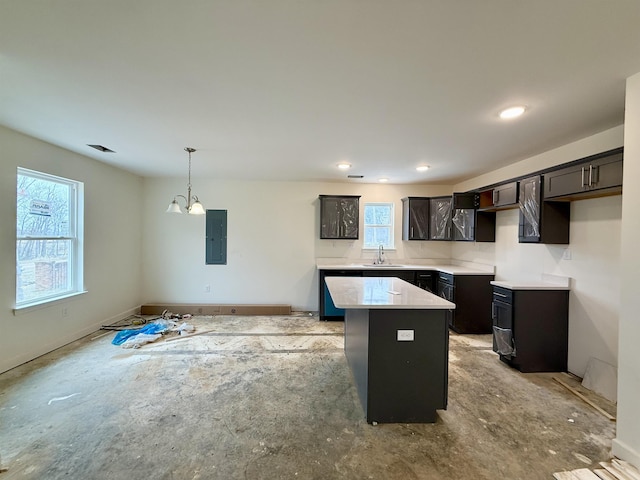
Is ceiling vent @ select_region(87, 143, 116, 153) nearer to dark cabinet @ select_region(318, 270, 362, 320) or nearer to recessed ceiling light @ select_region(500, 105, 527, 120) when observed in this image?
dark cabinet @ select_region(318, 270, 362, 320)

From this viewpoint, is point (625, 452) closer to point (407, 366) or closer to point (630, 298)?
point (630, 298)

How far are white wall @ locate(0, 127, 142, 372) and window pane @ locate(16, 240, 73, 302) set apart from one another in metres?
0.17

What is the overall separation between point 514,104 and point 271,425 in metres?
3.08

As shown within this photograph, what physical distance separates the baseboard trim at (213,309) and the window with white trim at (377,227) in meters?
2.03

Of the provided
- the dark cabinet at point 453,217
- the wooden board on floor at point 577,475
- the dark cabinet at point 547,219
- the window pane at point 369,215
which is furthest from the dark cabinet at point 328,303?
the wooden board on floor at point 577,475

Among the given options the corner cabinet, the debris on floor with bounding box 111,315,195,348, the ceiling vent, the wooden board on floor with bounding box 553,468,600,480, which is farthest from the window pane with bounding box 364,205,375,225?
the wooden board on floor with bounding box 553,468,600,480

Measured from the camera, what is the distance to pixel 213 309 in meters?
5.11

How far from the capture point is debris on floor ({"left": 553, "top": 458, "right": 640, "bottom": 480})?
166 cm

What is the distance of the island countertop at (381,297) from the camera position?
6.95 ft

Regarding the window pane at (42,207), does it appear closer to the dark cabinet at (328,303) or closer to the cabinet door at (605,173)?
the dark cabinet at (328,303)

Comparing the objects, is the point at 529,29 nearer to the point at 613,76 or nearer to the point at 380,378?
the point at 613,76

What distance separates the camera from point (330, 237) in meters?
5.18

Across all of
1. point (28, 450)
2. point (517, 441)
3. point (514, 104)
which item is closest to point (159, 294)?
point (28, 450)

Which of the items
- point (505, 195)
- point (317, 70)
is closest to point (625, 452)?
point (505, 195)
